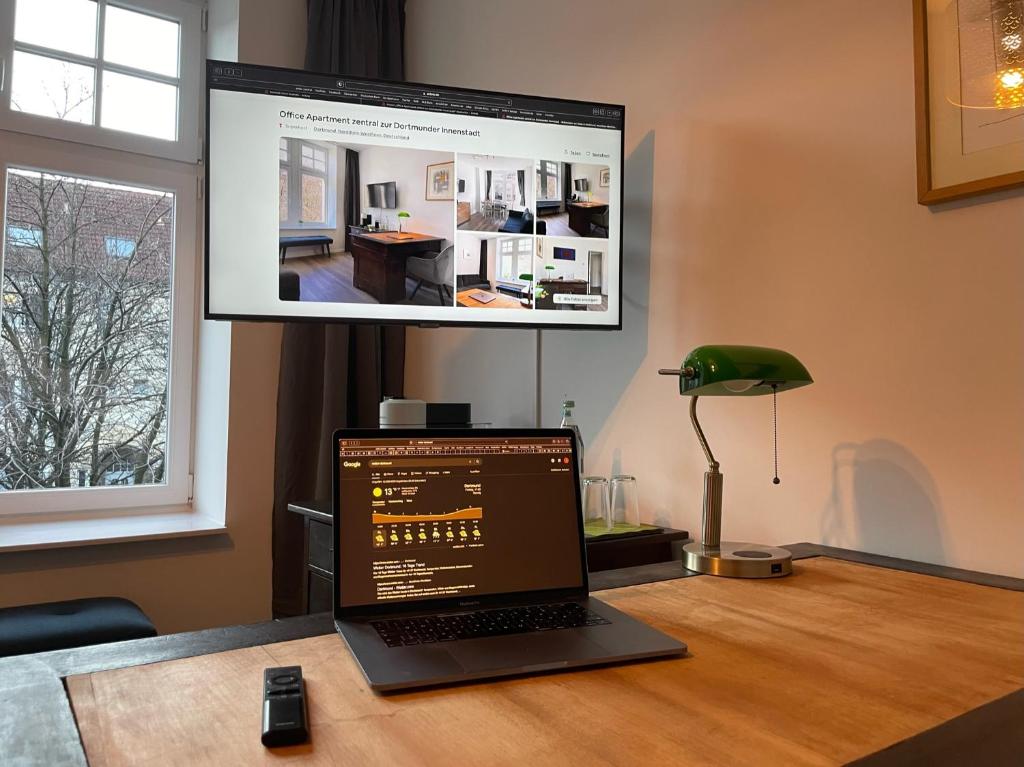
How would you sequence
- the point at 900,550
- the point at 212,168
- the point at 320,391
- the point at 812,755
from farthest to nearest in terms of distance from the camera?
1. the point at 320,391
2. the point at 212,168
3. the point at 900,550
4. the point at 812,755

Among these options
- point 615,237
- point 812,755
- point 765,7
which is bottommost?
point 812,755

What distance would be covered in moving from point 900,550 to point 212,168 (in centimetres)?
163

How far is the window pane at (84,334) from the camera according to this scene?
8.52 feet

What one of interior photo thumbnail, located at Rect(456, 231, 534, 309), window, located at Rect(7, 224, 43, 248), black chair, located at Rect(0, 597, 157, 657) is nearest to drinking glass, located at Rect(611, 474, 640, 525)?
interior photo thumbnail, located at Rect(456, 231, 534, 309)

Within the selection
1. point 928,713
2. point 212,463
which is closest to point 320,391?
point 212,463

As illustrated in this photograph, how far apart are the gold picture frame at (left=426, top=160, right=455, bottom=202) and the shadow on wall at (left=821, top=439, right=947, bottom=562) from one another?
1.05 metres

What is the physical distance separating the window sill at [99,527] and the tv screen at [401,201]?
1.15 m

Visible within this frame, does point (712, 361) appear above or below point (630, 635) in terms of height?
above

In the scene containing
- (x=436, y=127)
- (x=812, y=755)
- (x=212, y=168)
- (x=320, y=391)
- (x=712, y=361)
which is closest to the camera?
(x=812, y=755)

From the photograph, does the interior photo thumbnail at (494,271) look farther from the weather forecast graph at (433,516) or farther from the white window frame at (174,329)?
the white window frame at (174,329)

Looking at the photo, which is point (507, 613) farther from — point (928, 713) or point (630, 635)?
point (928, 713)

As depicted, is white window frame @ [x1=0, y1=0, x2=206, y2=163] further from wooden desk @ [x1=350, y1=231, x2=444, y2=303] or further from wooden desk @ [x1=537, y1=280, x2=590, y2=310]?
wooden desk @ [x1=537, y1=280, x2=590, y2=310]

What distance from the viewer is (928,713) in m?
0.74

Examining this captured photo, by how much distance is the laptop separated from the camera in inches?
36.3
